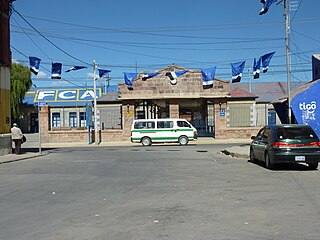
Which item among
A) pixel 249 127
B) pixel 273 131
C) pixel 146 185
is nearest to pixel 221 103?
pixel 249 127

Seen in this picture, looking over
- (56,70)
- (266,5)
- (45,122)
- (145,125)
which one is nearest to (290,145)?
(266,5)

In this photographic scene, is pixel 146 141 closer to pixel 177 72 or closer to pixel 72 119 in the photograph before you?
pixel 177 72

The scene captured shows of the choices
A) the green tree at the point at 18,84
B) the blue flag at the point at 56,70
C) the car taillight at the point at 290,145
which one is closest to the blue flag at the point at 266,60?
the blue flag at the point at 56,70

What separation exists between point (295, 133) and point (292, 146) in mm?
566

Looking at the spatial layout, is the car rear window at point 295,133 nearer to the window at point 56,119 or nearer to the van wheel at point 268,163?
the van wheel at point 268,163

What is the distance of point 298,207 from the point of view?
28.2 feet

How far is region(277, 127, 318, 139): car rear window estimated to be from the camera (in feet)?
50.6

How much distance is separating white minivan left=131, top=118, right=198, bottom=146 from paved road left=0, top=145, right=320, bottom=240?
1949 centimetres

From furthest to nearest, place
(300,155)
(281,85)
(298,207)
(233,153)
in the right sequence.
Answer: (281,85), (233,153), (300,155), (298,207)

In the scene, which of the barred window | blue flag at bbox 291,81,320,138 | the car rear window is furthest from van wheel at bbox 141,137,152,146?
the car rear window

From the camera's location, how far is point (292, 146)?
15.2 metres

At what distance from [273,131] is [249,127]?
24814 millimetres

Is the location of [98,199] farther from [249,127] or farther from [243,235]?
[249,127]

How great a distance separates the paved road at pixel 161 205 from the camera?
6.79 metres
